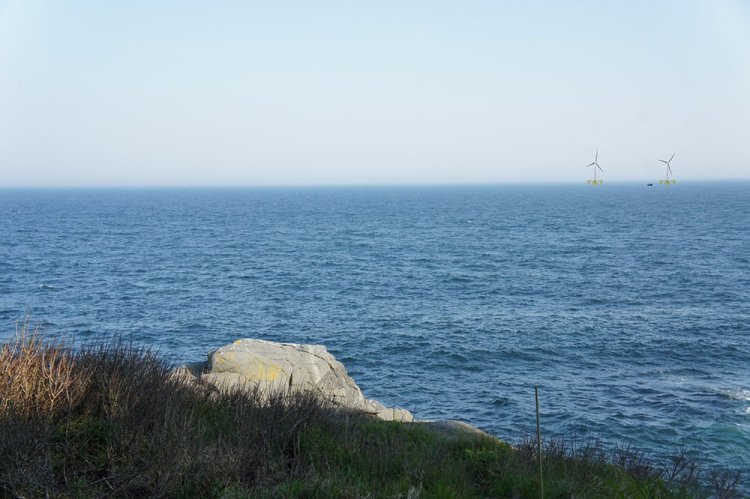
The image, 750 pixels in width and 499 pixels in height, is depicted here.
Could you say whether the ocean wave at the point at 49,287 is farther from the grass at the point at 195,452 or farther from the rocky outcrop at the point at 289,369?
the grass at the point at 195,452

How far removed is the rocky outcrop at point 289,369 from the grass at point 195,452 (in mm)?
12202

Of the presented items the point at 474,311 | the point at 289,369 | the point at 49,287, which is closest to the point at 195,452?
the point at 289,369

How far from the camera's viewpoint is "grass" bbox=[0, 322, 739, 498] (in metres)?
10.1

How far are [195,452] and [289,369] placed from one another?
19.4 m

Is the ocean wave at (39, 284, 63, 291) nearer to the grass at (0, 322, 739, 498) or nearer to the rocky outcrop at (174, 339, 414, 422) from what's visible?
the rocky outcrop at (174, 339, 414, 422)

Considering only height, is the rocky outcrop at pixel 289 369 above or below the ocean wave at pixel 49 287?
above

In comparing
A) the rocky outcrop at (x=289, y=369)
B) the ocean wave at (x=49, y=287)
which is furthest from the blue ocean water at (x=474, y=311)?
the rocky outcrop at (x=289, y=369)

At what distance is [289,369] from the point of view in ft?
98.2

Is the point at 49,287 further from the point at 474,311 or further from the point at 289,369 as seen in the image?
the point at 289,369

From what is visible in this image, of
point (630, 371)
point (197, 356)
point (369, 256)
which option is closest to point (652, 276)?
point (630, 371)

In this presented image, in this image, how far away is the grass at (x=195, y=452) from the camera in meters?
10.1

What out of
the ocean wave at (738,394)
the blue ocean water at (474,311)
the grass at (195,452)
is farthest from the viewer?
the blue ocean water at (474,311)

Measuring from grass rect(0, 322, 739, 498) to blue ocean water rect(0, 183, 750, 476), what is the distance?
17380 mm

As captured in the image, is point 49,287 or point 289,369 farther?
point 49,287
